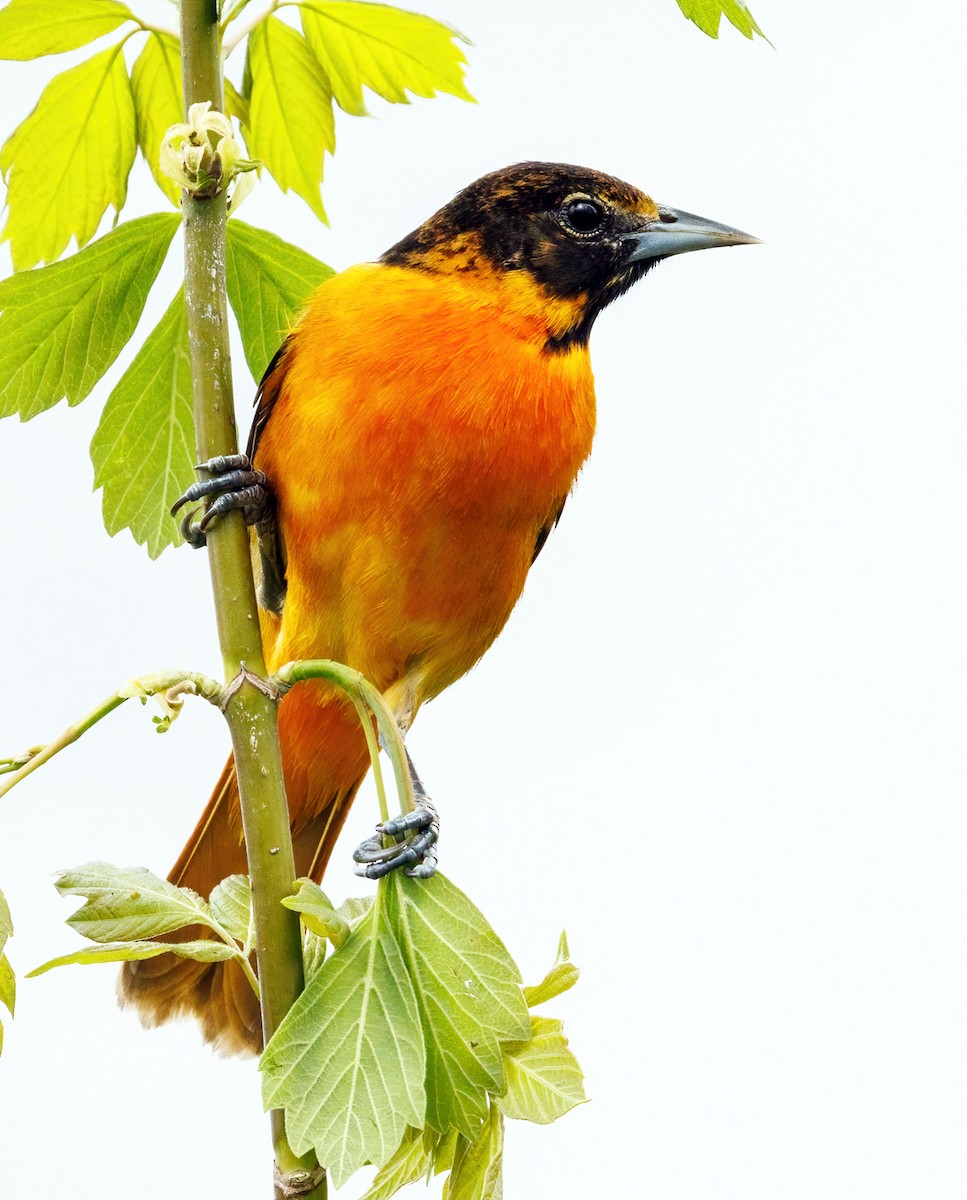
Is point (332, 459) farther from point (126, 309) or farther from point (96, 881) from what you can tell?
point (96, 881)

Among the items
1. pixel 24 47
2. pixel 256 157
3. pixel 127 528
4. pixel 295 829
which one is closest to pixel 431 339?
pixel 256 157

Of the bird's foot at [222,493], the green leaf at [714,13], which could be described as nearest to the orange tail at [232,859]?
the bird's foot at [222,493]

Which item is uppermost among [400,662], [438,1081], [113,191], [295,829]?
[113,191]

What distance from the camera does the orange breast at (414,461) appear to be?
184 cm

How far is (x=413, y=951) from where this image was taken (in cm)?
124

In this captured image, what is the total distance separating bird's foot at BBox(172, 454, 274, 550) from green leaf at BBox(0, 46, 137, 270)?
336mm

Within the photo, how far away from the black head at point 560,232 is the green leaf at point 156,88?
2.06 feet

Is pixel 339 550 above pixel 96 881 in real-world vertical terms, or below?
above

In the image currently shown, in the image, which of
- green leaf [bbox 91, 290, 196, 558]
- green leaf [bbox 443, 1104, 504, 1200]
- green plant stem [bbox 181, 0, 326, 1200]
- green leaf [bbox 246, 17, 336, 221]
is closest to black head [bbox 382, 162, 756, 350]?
green leaf [bbox 246, 17, 336, 221]

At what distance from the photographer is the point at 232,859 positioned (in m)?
2.13

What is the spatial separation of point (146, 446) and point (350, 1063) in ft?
2.68

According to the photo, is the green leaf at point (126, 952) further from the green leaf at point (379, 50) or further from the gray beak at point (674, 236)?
the gray beak at point (674, 236)

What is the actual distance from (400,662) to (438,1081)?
0.93 meters

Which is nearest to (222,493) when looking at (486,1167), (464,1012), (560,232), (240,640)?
(240,640)
